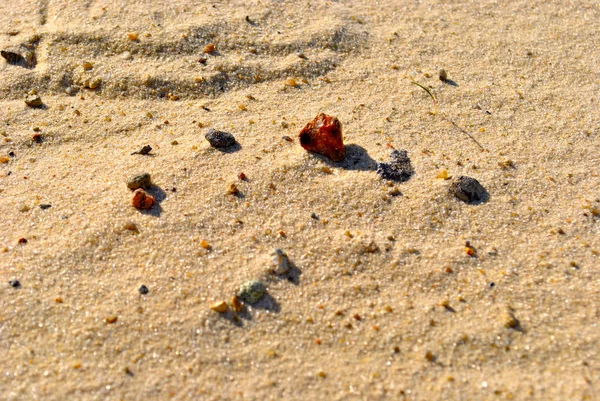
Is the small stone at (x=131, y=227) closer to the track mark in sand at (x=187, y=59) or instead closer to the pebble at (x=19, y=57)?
the track mark in sand at (x=187, y=59)

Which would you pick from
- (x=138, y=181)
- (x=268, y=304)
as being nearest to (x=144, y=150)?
(x=138, y=181)

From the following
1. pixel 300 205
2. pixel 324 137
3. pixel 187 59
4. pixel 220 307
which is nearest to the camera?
pixel 220 307

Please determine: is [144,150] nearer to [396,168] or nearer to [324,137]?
[324,137]

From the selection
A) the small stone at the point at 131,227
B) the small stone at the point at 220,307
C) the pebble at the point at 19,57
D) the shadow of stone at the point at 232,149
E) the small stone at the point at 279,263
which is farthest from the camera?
the pebble at the point at 19,57

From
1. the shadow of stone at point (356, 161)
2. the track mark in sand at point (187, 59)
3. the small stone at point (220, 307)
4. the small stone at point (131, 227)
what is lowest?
the small stone at point (220, 307)

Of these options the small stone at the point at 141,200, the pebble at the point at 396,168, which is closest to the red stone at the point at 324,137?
the pebble at the point at 396,168

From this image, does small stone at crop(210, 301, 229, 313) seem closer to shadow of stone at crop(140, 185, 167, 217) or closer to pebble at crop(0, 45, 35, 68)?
shadow of stone at crop(140, 185, 167, 217)
